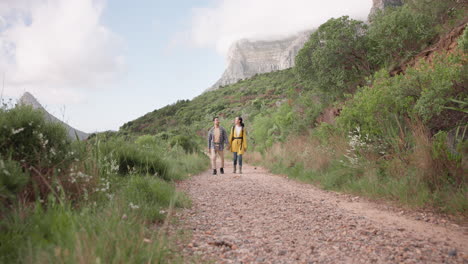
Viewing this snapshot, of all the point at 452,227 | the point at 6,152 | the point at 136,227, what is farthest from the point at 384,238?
the point at 6,152

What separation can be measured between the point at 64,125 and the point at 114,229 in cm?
251

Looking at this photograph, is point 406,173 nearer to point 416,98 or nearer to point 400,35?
point 416,98

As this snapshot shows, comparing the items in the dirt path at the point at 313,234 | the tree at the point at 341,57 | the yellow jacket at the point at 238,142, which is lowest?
the dirt path at the point at 313,234

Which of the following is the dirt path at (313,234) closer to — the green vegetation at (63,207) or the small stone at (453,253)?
the small stone at (453,253)

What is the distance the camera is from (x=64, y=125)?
175 inches

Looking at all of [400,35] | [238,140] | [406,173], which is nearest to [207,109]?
[238,140]

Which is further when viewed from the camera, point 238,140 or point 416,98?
point 238,140

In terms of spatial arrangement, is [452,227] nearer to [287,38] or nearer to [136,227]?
[136,227]

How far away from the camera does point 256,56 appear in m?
157

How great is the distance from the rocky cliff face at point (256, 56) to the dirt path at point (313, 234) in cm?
13204

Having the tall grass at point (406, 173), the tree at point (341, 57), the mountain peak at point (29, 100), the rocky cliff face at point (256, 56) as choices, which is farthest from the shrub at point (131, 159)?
the rocky cliff face at point (256, 56)

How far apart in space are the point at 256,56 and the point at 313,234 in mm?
158351

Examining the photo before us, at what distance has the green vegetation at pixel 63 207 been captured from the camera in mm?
2172

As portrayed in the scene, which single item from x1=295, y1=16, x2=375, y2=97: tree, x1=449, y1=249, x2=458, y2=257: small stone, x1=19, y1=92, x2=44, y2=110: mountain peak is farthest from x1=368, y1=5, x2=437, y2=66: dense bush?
x1=19, y1=92, x2=44, y2=110: mountain peak
